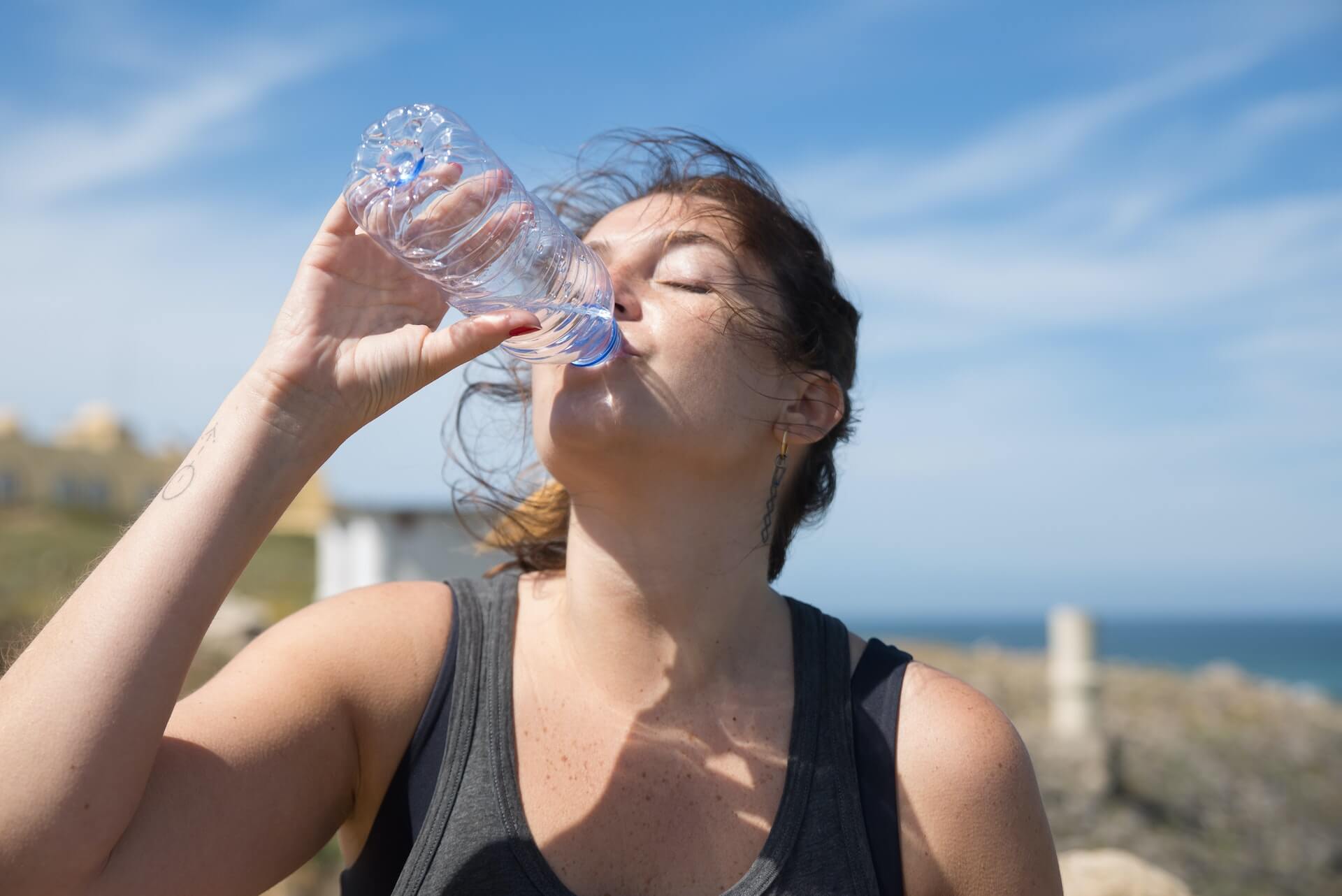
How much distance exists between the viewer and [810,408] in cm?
269

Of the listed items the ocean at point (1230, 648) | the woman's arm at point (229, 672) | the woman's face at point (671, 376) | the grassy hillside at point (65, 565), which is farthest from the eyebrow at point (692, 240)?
the ocean at point (1230, 648)

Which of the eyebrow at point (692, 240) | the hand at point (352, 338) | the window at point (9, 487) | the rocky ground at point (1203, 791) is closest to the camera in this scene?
the hand at point (352, 338)

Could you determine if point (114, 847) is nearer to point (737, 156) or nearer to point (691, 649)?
point (691, 649)

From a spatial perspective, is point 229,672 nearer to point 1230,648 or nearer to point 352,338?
point 352,338

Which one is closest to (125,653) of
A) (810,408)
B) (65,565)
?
(810,408)

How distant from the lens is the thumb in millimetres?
2129

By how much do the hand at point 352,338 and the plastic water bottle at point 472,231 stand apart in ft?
0.06

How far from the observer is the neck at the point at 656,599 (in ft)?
8.09

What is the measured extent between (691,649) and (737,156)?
1248 millimetres

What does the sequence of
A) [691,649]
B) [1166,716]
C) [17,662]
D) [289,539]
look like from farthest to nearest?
[289,539] < [1166,716] < [691,649] < [17,662]

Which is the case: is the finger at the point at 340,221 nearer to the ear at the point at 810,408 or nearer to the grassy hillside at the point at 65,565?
the ear at the point at 810,408

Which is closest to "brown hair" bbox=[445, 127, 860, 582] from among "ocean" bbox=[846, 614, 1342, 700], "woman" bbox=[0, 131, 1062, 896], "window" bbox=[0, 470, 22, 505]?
"woman" bbox=[0, 131, 1062, 896]

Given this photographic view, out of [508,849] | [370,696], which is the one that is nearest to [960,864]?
[508,849]

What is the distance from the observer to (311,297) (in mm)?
2152
